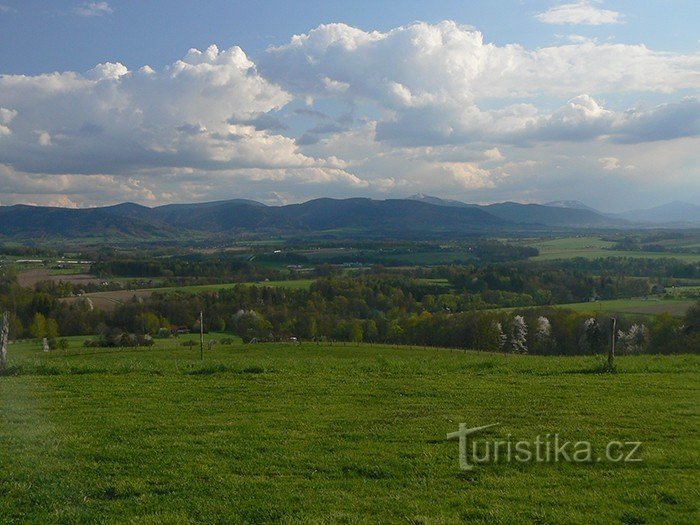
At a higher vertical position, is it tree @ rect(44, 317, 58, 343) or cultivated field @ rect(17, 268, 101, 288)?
cultivated field @ rect(17, 268, 101, 288)

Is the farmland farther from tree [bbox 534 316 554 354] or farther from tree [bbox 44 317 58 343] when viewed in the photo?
tree [bbox 44 317 58 343]

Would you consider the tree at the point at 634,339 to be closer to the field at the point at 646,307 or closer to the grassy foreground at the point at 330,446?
the field at the point at 646,307

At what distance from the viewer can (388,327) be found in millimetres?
61156

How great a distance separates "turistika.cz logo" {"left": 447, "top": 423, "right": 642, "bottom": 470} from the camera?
366 inches

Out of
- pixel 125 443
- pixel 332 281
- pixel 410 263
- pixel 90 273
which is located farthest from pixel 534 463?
pixel 410 263

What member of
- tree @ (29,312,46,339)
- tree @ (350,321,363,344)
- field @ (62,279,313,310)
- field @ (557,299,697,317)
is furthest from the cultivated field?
field @ (557,299,697,317)

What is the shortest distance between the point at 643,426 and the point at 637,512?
163 inches

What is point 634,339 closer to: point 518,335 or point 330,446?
point 518,335

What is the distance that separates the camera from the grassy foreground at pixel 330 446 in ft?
24.6

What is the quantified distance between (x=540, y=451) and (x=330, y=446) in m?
3.29

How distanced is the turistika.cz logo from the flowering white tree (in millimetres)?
38770

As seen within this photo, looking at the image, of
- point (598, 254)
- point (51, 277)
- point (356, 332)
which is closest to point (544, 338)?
point (356, 332)

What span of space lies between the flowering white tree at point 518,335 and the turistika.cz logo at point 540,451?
38.8m

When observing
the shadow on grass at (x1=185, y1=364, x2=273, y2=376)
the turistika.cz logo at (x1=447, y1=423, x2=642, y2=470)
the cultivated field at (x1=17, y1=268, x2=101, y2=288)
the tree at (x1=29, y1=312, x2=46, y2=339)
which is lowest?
the tree at (x1=29, y1=312, x2=46, y2=339)
